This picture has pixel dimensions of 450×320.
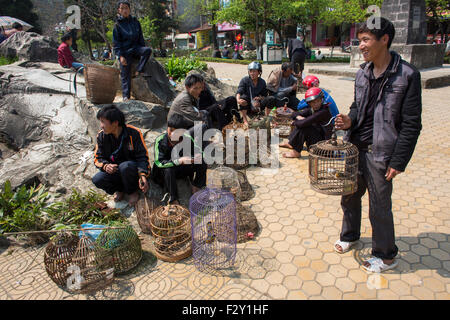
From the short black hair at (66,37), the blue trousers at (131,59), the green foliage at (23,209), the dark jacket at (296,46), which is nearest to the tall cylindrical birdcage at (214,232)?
the green foliage at (23,209)

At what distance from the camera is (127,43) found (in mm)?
6426

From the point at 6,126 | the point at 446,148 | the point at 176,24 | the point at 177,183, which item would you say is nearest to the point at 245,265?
the point at 177,183

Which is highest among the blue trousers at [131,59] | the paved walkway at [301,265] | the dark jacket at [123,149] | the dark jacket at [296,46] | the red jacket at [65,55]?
the dark jacket at [296,46]

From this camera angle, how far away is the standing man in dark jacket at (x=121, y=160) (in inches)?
154

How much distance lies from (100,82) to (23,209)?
111 inches

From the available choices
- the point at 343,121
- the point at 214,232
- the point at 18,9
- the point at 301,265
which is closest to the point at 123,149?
the point at 214,232

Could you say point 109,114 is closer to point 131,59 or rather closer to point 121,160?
point 121,160

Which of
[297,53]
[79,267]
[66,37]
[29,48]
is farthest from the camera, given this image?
[297,53]

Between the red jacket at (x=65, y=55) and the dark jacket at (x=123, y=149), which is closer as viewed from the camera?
the dark jacket at (x=123, y=149)

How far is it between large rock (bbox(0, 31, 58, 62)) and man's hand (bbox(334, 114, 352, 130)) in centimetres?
1032

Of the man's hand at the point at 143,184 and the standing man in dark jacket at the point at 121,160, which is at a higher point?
the standing man in dark jacket at the point at 121,160

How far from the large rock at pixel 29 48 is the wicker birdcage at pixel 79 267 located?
8.94m

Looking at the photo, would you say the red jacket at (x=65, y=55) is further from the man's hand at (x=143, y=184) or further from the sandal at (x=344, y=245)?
the sandal at (x=344, y=245)

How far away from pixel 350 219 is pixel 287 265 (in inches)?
32.1
